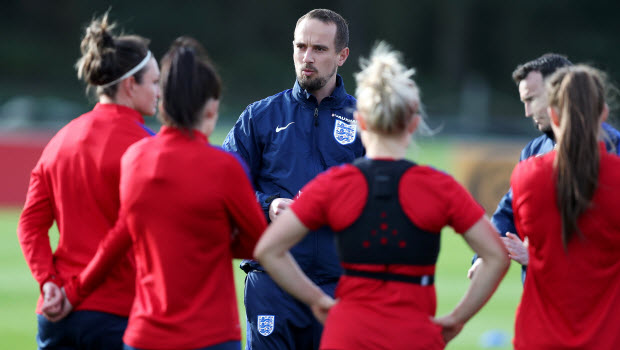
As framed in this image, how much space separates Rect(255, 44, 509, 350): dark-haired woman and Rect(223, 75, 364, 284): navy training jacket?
163 centimetres

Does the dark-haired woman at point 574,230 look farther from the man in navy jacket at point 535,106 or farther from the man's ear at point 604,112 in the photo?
the man in navy jacket at point 535,106

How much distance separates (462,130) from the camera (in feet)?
99.8

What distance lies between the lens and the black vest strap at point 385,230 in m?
3.82

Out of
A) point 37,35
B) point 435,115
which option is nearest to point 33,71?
point 37,35

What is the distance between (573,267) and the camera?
3938mm

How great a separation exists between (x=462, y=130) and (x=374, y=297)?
2706 cm

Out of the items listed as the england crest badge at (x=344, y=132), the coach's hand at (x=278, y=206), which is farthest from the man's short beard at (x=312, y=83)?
the coach's hand at (x=278, y=206)

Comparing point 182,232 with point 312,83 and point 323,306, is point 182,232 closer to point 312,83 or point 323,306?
point 323,306

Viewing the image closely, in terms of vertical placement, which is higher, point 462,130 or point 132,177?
point 132,177

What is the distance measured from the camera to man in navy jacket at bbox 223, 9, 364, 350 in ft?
18.4

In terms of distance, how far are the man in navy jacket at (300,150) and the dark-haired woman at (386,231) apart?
5.16ft

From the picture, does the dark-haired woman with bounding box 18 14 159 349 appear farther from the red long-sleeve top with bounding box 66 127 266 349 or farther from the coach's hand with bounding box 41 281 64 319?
the red long-sleeve top with bounding box 66 127 266 349

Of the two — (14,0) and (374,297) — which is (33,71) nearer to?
(14,0)

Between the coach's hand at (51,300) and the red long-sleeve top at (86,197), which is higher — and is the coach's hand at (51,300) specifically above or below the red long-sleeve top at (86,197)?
below
